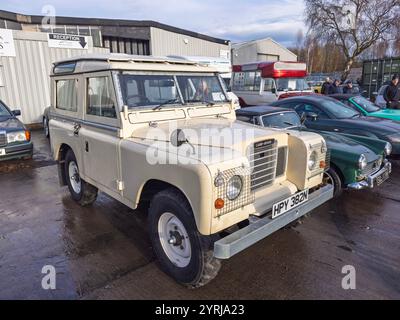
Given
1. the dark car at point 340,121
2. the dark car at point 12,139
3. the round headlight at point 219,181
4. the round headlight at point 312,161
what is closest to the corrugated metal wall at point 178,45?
the dark car at point 12,139

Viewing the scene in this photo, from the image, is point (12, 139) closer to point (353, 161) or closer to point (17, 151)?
point (17, 151)

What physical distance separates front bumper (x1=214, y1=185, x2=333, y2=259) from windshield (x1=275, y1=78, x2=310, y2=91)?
10.7 m

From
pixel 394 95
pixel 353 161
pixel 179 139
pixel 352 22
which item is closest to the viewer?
pixel 179 139

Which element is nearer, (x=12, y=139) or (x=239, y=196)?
(x=239, y=196)

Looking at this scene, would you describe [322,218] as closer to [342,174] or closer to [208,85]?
[342,174]

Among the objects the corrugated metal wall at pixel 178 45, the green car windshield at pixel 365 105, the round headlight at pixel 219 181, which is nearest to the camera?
the round headlight at pixel 219 181

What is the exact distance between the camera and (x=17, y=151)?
727 centimetres

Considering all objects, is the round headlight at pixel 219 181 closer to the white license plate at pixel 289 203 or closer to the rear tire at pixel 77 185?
the white license plate at pixel 289 203

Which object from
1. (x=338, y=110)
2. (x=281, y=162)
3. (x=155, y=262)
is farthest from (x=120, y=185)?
(x=338, y=110)

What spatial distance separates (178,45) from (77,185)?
14802 millimetres

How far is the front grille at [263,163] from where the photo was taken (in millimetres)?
3008

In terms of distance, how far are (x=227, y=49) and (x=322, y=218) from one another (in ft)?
64.5

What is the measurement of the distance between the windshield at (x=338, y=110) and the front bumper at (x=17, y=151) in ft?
24.2

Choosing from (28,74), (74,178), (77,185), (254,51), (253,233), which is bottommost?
(77,185)
